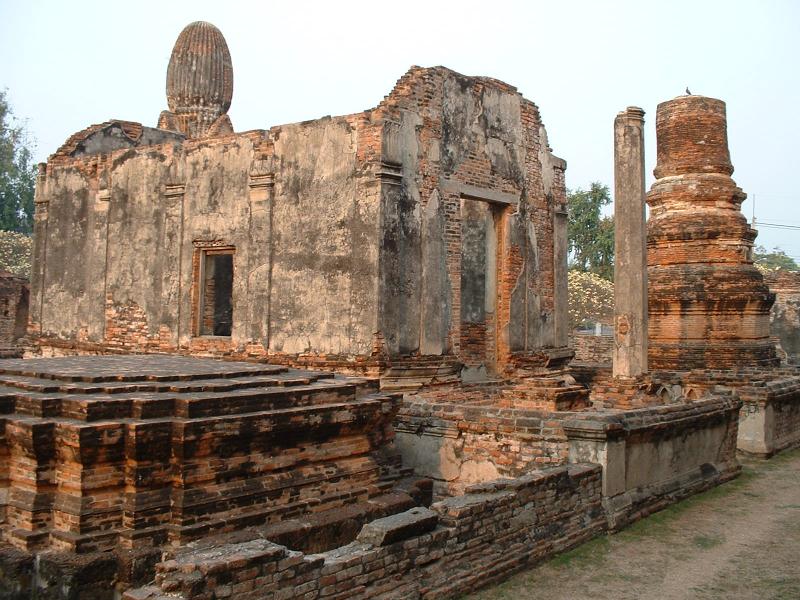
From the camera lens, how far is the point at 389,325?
380 inches

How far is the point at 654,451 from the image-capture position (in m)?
7.38

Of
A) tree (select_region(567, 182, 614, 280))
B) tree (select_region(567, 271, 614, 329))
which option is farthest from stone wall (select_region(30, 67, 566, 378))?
tree (select_region(567, 182, 614, 280))

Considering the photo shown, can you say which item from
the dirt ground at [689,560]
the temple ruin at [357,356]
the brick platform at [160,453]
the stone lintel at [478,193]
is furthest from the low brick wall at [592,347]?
the brick platform at [160,453]

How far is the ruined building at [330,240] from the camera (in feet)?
32.3

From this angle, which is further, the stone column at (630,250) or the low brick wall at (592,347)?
the low brick wall at (592,347)

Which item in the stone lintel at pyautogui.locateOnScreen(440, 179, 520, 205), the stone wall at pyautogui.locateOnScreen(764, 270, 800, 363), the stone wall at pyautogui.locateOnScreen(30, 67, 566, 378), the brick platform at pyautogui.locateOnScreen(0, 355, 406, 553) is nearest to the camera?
the brick platform at pyautogui.locateOnScreen(0, 355, 406, 553)

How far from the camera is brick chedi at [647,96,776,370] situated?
13734mm

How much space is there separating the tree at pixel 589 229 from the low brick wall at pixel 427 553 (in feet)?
102

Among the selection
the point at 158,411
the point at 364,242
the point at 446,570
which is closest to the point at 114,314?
the point at 364,242

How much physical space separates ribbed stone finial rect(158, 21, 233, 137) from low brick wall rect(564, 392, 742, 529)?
1258 cm

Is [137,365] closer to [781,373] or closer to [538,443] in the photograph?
[538,443]

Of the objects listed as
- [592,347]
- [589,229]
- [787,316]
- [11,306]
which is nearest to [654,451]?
[592,347]

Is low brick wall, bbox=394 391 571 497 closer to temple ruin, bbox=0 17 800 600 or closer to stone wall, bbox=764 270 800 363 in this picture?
temple ruin, bbox=0 17 800 600

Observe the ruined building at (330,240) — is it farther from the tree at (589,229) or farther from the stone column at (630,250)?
the tree at (589,229)
